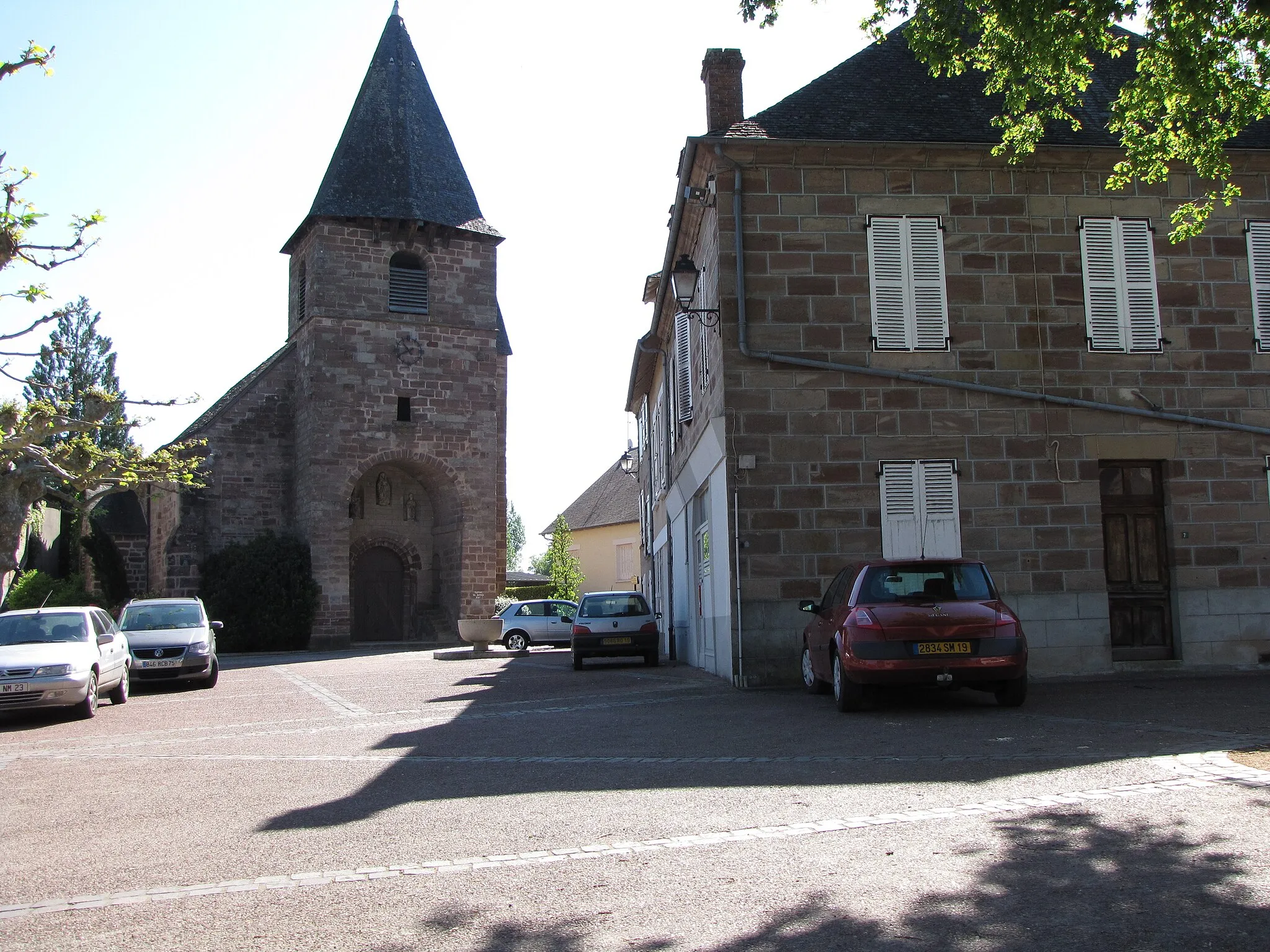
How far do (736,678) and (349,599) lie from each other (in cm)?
2328

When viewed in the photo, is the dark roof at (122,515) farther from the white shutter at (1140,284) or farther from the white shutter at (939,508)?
the white shutter at (1140,284)

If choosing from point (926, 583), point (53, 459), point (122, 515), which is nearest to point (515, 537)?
point (122, 515)

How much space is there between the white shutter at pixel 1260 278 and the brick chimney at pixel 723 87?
6757 millimetres

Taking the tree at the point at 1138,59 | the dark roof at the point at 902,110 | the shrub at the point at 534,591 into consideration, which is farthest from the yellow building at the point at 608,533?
the tree at the point at 1138,59

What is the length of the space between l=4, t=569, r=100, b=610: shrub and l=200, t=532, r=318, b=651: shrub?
16.0 ft

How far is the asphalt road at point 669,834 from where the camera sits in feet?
14.2

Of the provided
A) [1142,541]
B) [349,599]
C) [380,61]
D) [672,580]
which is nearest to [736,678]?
[1142,541]

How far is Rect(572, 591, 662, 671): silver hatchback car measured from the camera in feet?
66.0

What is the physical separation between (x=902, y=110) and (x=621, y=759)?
1025cm

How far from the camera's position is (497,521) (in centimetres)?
3641

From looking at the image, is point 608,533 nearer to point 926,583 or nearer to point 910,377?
point 910,377

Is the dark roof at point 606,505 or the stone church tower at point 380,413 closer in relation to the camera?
the stone church tower at point 380,413

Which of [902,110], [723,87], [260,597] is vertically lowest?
[260,597]

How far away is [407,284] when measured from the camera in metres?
36.6
